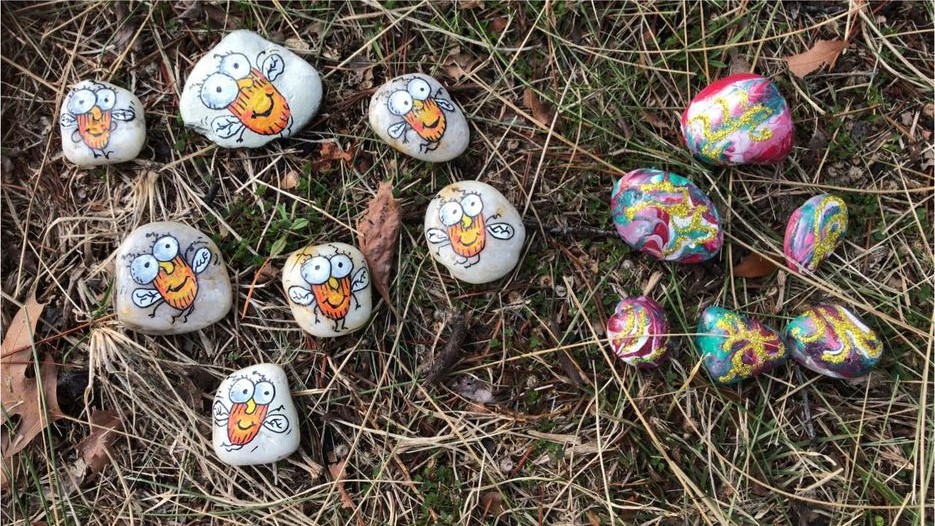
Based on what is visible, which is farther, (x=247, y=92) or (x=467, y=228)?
(x=247, y=92)

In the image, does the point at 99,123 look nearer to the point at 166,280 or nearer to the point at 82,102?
the point at 82,102

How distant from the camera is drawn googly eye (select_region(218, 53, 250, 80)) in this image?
2381mm

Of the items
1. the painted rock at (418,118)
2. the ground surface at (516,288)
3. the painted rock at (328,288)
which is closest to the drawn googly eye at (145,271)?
the ground surface at (516,288)

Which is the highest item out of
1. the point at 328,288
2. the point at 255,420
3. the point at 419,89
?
the point at 419,89

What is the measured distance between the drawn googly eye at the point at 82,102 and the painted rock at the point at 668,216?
1860mm

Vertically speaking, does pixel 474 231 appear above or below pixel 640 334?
above

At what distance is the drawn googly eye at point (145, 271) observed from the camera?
229 centimetres

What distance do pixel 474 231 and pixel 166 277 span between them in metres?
1.04

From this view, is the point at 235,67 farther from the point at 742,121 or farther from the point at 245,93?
the point at 742,121

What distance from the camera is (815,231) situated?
7.57ft

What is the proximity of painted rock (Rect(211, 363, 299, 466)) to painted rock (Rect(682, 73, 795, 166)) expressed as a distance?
5.43 feet

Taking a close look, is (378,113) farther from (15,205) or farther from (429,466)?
(15,205)

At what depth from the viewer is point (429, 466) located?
239 centimetres

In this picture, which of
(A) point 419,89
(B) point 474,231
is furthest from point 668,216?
(A) point 419,89
